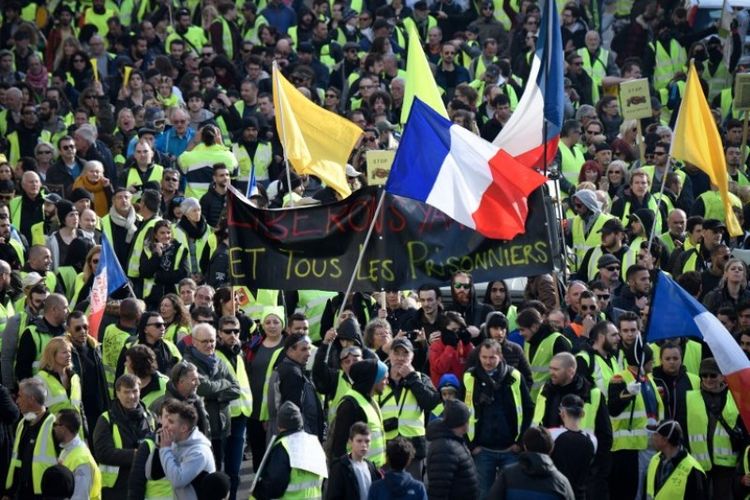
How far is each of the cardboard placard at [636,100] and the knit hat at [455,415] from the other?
382 inches

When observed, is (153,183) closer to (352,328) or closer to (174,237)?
(174,237)

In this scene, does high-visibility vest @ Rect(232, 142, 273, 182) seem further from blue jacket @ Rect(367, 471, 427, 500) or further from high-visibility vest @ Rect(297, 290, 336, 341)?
blue jacket @ Rect(367, 471, 427, 500)

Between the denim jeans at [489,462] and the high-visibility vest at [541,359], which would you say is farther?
the high-visibility vest at [541,359]

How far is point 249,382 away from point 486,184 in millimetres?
2761

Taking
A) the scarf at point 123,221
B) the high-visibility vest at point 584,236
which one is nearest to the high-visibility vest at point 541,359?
the high-visibility vest at point 584,236

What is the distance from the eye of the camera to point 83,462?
13094 millimetres

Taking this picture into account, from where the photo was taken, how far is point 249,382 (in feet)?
52.9

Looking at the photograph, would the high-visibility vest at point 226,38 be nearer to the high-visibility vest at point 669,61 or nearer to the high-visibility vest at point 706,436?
the high-visibility vest at point 669,61

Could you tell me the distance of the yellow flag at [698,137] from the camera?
18.3m

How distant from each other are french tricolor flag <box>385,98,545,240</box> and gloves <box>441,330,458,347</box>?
1567 millimetres

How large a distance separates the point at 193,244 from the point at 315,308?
1.86 meters

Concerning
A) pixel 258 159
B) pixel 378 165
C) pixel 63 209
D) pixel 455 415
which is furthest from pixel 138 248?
pixel 455 415

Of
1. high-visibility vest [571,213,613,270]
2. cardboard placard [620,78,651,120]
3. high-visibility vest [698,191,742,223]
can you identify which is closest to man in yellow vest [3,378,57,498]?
high-visibility vest [571,213,613,270]

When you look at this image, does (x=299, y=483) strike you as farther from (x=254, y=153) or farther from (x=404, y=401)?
(x=254, y=153)
